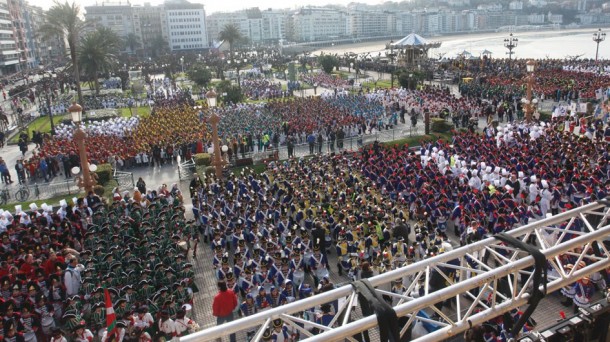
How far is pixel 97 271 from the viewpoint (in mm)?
11727

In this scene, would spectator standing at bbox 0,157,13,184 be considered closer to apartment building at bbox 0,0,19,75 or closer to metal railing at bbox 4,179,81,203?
metal railing at bbox 4,179,81,203

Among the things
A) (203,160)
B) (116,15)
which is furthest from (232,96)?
(116,15)

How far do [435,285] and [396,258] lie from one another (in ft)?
4.68

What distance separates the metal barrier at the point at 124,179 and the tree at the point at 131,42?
105924 mm

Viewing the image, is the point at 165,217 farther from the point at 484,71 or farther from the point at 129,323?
the point at 484,71

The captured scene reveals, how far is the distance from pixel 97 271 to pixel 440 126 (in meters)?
21.6

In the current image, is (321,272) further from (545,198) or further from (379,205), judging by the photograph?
(545,198)

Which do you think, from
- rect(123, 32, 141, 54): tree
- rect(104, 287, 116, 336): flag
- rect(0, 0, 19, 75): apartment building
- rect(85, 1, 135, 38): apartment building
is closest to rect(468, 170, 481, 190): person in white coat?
rect(104, 287, 116, 336): flag

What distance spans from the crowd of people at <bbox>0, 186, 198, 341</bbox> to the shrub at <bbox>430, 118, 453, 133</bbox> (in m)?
17.1

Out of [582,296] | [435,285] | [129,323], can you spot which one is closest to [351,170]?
[435,285]

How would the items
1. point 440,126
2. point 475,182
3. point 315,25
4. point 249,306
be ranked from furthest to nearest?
point 315,25 < point 440,126 < point 475,182 < point 249,306

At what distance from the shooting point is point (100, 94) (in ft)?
174

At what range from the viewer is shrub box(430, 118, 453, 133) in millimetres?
27906

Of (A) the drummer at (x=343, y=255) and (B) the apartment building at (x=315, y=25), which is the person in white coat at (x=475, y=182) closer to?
(A) the drummer at (x=343, y=255)
